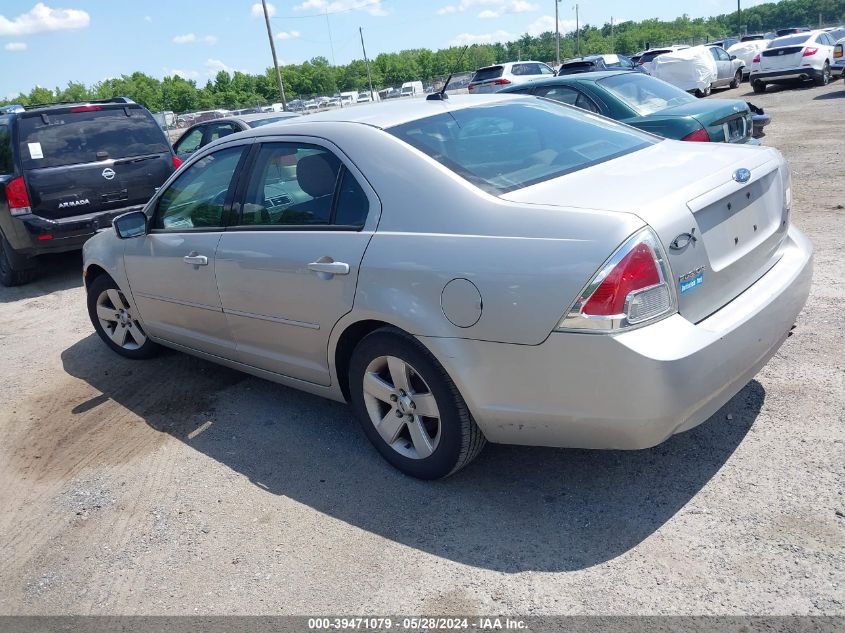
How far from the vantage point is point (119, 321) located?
5.64 m

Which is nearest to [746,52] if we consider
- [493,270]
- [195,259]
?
[195,259]

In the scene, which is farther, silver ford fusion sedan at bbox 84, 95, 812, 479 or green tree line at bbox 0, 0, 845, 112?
green tree line at bbox 0, 0, 845, 112

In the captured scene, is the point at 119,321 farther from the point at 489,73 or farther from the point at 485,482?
the point at 489,73

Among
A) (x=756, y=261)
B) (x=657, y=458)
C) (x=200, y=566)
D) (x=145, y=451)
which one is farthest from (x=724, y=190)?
(x=145, y=451)

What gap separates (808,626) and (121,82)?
10938cm

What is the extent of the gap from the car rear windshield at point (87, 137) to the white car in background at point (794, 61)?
19094 mm

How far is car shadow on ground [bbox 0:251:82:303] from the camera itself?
8508mm

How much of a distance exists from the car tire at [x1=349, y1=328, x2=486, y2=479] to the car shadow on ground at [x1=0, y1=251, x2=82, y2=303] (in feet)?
Answer: 20.8

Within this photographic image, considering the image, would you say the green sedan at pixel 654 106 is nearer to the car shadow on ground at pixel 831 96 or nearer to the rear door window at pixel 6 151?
the rear door window at pixel 6 151

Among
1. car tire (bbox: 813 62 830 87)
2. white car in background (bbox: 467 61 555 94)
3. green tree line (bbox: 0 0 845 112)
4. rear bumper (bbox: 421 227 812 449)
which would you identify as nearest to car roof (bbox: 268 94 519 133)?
rear bumper (bbox: 421 227 812 449)

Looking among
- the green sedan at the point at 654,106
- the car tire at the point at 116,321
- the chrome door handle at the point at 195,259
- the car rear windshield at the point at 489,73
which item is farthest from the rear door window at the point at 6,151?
the car rear windshield at the point at 489,73

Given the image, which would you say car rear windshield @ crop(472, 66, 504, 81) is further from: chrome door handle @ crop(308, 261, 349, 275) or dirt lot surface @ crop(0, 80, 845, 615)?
chrome door handle @ crop(308, 261, 349, 275)

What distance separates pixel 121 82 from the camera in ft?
323

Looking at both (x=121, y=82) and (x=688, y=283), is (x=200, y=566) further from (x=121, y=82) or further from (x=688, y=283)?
(x=121, y=82)
